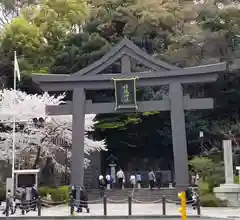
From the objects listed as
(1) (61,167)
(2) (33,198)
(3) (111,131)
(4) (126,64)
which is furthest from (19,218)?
(3) (111,131)

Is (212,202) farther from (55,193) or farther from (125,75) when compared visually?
(55,193)

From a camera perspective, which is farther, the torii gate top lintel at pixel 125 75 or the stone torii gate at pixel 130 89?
the torii gate top lintel at pixel 125 75

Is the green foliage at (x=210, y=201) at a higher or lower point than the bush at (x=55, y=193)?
lower

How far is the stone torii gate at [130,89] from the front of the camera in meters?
26.1

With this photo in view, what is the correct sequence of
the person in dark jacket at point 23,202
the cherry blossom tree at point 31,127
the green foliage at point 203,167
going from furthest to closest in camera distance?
the cherry blossom tree at point 31,127 < the green foliage at point 203,167 < the person in dark jacket at point 23,202

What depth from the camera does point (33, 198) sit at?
23203 mm

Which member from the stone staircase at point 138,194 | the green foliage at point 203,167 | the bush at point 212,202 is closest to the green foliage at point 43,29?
the stone staircase at point 138,194

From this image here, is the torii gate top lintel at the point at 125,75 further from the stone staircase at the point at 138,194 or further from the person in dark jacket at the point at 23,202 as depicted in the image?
the stone staircase at the point at 138,194

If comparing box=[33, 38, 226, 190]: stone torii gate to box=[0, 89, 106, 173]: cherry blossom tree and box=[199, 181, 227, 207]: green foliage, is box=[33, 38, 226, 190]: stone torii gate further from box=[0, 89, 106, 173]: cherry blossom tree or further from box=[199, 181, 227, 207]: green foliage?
box=[0, 89, 106, 173]: cherry blossom tree

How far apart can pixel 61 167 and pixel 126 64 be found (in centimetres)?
1523

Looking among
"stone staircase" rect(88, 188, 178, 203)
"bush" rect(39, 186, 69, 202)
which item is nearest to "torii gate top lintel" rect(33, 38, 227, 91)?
"bush" rect(39, 186, 69, 202)

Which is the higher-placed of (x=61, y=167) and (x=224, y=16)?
(x=224, y=16)

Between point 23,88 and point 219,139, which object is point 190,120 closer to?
point 219,139

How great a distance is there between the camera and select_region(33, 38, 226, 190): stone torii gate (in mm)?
26125
